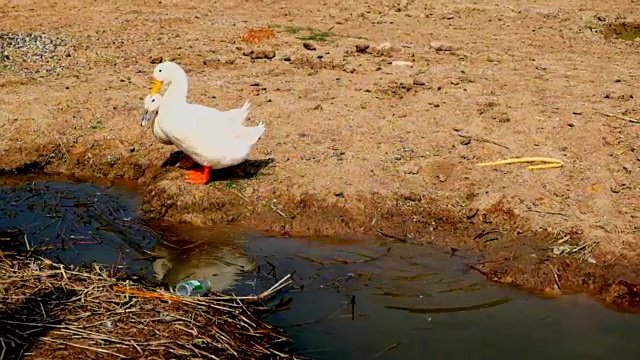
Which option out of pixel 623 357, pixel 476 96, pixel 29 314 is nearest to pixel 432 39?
pixel 476 96

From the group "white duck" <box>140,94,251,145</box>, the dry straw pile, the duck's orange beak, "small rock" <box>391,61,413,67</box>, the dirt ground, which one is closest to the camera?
the dry straw pile

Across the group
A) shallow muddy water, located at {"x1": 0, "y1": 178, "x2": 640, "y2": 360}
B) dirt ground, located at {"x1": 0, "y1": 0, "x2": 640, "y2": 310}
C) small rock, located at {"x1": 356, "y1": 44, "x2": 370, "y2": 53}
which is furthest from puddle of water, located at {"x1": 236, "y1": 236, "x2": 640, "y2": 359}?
small rock, located at {"x1": 356, "y1": 44, "x2": 370, "y2": 53}

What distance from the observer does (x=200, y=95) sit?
28.5ft

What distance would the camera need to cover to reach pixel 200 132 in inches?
250

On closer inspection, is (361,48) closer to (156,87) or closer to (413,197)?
(156,87)

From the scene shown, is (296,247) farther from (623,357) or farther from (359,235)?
(623,357)

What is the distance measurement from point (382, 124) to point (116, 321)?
407 cm

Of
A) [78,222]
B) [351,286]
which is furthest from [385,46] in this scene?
[351,286]

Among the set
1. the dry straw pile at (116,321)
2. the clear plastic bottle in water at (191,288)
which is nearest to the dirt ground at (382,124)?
the clear plastic bottle in water at (191,288)

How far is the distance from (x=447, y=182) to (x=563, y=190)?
962 millimetres

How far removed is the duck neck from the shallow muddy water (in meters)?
1.01

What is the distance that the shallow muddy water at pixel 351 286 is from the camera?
15.6 feet

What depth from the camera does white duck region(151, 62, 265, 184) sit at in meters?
6.37

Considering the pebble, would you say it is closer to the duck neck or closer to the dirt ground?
the dirt ground
